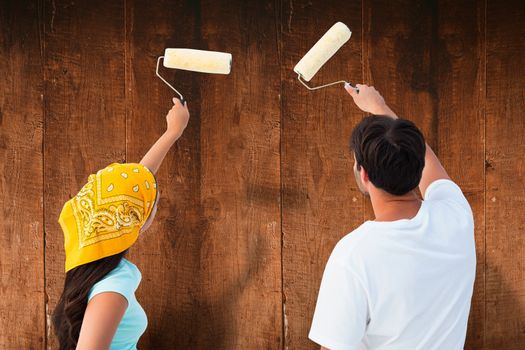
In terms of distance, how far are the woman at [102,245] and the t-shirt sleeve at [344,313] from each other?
0.43 meters

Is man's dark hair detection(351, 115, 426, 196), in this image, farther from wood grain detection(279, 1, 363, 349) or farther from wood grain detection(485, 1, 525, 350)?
wood grain detection(485, 1, 525, 350)

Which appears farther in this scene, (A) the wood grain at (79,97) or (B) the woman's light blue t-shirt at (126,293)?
(A) the wood grain at (79,97)

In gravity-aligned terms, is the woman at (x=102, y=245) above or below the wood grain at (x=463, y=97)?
below

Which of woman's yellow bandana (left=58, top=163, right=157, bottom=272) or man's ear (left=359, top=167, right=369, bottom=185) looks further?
woman's yellow bandana (left=58, top=163, right=157, bottom=272)

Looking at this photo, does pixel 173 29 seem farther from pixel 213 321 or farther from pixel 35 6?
pixel 213 321

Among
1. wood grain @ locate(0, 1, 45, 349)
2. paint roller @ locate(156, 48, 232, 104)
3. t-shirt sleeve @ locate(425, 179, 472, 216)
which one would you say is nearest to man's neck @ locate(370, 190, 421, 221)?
t-shirt sleeve @ locate(425, 179, 472, 216)

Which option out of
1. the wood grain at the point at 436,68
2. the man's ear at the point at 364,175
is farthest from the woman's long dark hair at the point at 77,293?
the wood grain at the point at 436,68

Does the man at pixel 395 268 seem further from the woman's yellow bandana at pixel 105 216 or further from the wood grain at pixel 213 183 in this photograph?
the wood grain at pixel 213 183

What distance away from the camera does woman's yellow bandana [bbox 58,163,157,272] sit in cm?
131

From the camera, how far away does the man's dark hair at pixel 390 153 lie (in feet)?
3.70

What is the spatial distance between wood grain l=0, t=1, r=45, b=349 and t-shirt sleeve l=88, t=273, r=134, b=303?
28.4 inches

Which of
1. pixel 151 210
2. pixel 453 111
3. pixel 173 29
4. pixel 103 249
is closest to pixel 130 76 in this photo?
pixel 173 29

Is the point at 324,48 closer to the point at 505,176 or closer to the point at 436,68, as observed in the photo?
the point at 436,68

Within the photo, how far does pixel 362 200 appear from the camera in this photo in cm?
193
